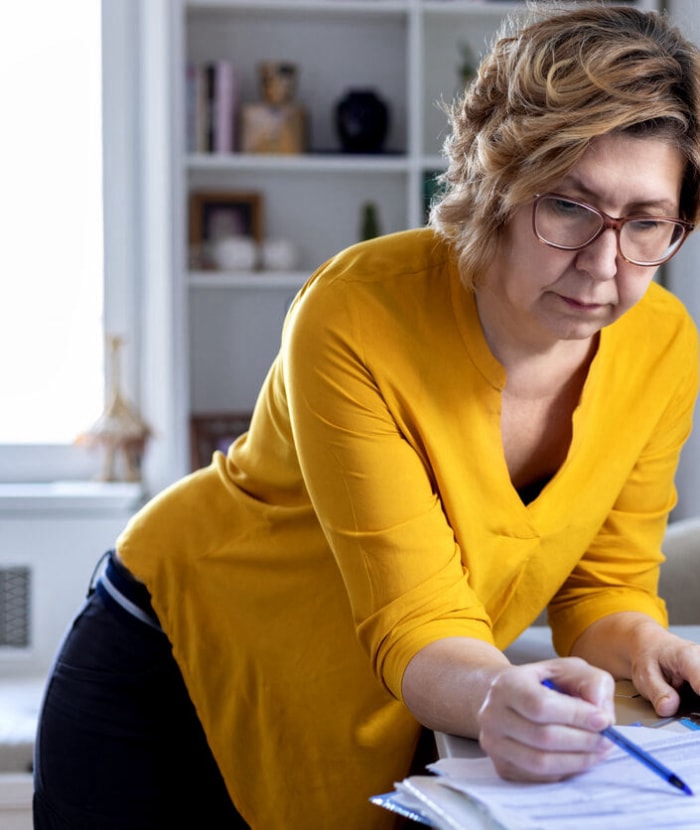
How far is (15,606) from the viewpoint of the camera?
3.09 metres

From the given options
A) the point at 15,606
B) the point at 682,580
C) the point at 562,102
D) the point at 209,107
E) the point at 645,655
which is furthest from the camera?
the point at 209,107

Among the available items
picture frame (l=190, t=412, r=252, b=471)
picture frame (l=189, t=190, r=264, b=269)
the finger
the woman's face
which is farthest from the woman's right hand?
picture frame (l=189, t=190, r=264, b=269)

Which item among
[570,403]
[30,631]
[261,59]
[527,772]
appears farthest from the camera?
[261,59]

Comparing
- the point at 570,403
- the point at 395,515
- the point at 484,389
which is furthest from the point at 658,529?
the point at 395,515

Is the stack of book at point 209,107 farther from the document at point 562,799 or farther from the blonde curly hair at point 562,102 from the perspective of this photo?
the document at point 562,799

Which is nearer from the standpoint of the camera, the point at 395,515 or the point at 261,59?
the point at 395,515

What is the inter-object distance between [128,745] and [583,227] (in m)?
0.78

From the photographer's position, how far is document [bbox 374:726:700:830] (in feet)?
2.38

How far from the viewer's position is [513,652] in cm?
127

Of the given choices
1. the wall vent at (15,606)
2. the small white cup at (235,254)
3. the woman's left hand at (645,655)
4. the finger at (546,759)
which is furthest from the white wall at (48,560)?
the finger at (546,759)

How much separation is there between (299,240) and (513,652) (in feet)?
7.80

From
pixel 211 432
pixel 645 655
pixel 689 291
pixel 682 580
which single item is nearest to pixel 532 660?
pixel 645 655

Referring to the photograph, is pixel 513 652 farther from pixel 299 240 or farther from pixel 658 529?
pixel 299 240

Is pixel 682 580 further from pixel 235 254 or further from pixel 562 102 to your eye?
pixel 235 254
